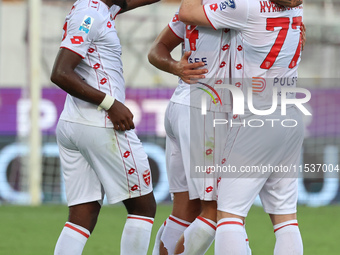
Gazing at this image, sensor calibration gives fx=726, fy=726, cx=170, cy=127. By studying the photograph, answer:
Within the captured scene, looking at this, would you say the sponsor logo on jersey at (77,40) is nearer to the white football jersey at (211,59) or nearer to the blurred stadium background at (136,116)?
the white football jersey at (211,59)

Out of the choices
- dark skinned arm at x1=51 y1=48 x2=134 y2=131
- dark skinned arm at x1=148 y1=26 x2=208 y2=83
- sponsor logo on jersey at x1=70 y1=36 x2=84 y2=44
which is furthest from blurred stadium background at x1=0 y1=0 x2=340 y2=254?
sponsor logo on jersey at x1=70 y1=36 x2=84 y2=44

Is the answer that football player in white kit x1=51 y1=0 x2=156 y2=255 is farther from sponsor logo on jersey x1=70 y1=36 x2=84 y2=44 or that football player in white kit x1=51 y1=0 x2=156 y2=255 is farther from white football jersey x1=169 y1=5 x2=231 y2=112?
white football jersey x1=169 y1=5 x2=231 y2=112

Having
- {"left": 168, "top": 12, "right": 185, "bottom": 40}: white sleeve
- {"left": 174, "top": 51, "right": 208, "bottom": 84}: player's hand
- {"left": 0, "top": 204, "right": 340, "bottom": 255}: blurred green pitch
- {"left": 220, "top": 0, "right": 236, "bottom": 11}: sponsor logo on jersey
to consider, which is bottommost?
{"left": 0, "top": 204, "right": 340, "bottom": 255}: blurred green pitch

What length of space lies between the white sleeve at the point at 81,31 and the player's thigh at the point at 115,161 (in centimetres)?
46

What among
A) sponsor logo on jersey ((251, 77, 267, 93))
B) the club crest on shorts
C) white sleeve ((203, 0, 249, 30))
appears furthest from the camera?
the club crest on shorts

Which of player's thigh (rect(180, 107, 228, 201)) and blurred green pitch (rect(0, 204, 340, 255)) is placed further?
blurred green pitch (rect(0, 204, 340, 255))

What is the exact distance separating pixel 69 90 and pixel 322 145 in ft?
21.9

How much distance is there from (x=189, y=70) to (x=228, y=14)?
0.44 meters

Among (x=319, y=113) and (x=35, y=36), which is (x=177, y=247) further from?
(x=319, y=113)

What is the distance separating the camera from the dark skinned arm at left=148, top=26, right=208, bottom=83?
12.7ft

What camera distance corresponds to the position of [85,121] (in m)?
3.90

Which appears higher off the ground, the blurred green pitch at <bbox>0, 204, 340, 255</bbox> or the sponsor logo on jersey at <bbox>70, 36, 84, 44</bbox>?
the sponsor logo on jersey at <bbox>70, 36, 84, 44</bbox>

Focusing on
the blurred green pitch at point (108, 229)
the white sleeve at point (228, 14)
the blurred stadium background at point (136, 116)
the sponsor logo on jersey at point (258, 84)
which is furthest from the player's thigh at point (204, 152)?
the blurred stadium background at point (136, 116)

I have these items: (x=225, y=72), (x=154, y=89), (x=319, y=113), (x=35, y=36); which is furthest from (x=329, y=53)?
(x=225, y=72)
